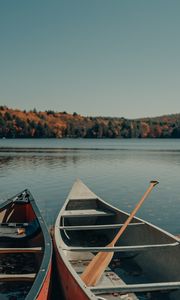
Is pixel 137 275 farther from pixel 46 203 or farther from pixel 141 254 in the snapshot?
pixel 46 203

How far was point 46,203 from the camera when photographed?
27.2 metres

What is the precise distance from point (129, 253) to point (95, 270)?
2.86m

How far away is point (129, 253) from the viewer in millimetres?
12070

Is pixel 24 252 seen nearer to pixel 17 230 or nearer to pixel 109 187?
pixel 17 230

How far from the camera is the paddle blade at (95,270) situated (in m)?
9.17

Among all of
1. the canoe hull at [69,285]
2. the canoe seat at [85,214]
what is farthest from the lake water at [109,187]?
the canoe hull at [69,285]

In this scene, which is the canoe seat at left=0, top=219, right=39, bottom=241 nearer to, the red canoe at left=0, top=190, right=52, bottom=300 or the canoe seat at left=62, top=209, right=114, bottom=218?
the red canoe at left=0, top=190, right=52, bottom=300

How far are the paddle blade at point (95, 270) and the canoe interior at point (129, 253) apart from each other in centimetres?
47

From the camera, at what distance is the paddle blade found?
9172 millimetres

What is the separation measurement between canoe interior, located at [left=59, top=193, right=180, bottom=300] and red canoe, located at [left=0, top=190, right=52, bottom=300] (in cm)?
87

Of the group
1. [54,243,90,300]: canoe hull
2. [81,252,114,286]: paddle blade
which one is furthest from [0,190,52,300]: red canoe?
[81,252,114,286]: paddle blade

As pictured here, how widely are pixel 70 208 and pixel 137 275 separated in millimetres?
7405

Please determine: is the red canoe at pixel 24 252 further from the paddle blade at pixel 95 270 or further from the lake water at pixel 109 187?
the lake water at pixel 109 187

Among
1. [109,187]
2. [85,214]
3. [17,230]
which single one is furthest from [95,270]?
[109,187]
